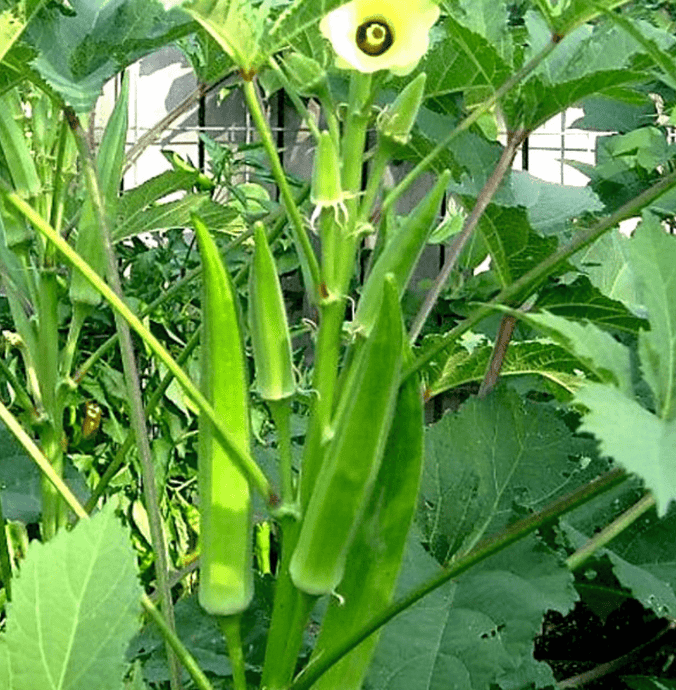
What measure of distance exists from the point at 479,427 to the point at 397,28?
0.31m

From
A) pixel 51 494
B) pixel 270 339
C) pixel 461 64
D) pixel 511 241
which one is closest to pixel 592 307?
pixel 511 241

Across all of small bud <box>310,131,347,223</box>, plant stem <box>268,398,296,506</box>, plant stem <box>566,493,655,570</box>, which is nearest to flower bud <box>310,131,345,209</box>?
small bud <box>310,131,347,223</box>

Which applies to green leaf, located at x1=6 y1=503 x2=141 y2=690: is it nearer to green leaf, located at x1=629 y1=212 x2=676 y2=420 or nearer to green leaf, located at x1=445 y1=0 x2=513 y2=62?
green leaf, located at x1=629 y1=212 x2=676 y2=420

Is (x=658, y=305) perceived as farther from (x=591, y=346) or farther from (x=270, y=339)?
(x=270, y=339)

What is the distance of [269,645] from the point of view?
0.68m

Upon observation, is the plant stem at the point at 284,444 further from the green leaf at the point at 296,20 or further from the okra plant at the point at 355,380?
the green leaf at the point at 296,20

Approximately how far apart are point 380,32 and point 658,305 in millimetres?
204

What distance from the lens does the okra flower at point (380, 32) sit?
620 mm

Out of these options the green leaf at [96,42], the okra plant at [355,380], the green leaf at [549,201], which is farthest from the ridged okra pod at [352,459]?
the green leaf at [549,201]

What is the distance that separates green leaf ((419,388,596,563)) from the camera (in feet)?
2.72

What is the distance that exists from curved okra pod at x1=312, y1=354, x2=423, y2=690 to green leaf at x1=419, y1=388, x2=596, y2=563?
0.14 m

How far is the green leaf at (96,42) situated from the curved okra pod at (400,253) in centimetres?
20

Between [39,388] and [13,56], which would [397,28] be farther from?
[39,388]

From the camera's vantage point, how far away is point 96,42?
0.75 meters
